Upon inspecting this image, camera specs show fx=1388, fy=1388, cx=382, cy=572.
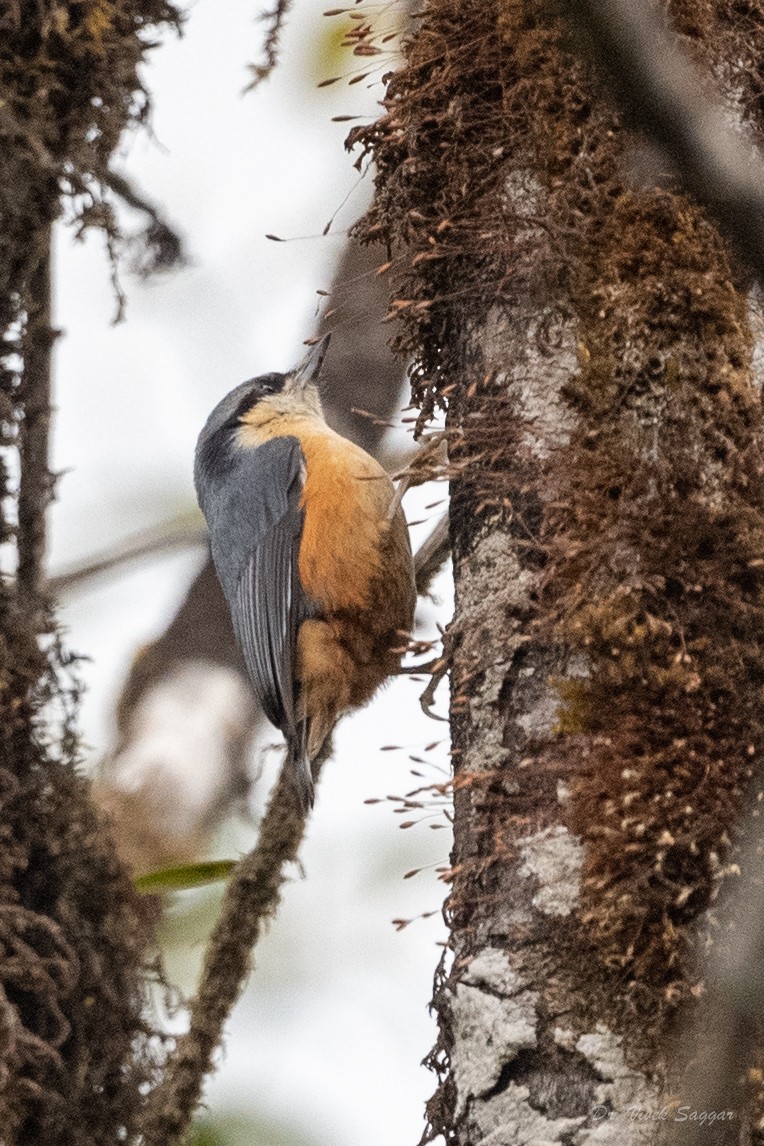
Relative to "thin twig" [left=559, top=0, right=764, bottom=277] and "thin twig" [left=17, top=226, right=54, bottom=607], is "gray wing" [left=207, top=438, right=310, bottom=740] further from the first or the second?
"thin twig" [left=559, top=0, right=764, bottom=277]

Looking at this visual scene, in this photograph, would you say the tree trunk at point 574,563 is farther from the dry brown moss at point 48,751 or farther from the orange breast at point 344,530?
the dry brown moss at point 48,751

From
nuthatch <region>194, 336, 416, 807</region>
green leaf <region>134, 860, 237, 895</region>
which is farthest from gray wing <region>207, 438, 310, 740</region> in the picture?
green leaf <region>134, 860, 237, 895</region>

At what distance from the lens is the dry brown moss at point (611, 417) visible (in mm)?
1738

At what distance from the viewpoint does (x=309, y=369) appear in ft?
12.8

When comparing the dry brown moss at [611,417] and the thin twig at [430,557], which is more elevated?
the dry brown moss at [611,417]

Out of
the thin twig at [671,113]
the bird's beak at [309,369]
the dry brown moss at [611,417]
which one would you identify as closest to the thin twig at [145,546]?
the bird's beak at [309,369]

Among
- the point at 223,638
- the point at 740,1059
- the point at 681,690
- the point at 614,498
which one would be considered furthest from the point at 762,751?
the point at 223,638

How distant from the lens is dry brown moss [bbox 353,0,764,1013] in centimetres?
174

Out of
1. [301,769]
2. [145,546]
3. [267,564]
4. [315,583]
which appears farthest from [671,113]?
[145,546]

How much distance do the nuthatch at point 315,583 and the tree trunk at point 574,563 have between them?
1.01 m

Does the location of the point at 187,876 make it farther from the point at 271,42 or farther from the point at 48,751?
the point at 271,42

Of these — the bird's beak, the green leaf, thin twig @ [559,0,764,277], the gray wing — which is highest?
thin twig @ [559,0,764,277]

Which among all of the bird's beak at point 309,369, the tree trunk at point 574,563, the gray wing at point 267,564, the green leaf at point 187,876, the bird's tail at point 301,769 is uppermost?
the tree trunk at point 574,563

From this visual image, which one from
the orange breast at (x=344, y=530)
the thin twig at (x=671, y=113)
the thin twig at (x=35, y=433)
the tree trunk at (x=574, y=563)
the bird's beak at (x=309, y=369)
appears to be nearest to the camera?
the thin twig at (x=671, y=113)
